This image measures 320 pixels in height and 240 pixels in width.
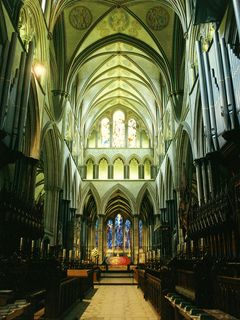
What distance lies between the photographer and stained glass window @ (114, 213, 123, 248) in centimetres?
3875

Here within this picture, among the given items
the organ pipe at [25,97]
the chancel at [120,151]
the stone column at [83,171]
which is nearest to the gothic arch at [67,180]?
the chancel at [120,151]

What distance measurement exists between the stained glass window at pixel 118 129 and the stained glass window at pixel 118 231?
12.8 meters

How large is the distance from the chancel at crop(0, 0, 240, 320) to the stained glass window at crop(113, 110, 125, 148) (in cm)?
11

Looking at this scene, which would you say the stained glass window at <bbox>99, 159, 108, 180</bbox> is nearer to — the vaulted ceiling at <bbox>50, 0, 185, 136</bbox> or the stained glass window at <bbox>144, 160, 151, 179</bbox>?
the stained glass window at <bbox>144, 160, 151, 179</bbox>

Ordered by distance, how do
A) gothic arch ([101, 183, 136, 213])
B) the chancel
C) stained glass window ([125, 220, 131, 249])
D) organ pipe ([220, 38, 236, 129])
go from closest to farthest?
the chancel
organ pipe ([220, 38, 236, 129])
gothic arch ([101, 183, 136, 213])
stained glass window ([125, 220, 131, 249])

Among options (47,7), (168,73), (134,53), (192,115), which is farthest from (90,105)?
(192,115)

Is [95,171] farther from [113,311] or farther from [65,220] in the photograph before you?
[113,311]

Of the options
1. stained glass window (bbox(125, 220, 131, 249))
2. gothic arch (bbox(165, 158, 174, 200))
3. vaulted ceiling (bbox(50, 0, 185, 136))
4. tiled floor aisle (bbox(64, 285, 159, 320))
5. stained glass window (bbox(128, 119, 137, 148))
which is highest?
vaulted ceiling (bbox(50, 0, 185, 136))

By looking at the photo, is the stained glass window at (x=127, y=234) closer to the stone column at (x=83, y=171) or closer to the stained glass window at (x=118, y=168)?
the stained glass window at (x=118, y=168)

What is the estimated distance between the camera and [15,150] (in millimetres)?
10188

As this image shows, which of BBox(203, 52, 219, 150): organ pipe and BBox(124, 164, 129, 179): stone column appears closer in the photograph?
BBox(203, 52, 219, 150): organ pipe

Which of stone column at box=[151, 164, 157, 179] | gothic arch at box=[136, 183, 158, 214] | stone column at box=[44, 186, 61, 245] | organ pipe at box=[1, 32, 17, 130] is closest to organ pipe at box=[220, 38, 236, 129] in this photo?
organ pipe at box=[1, 32, 17, 130]

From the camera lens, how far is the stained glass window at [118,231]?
38750mm

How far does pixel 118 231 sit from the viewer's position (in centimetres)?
4022
